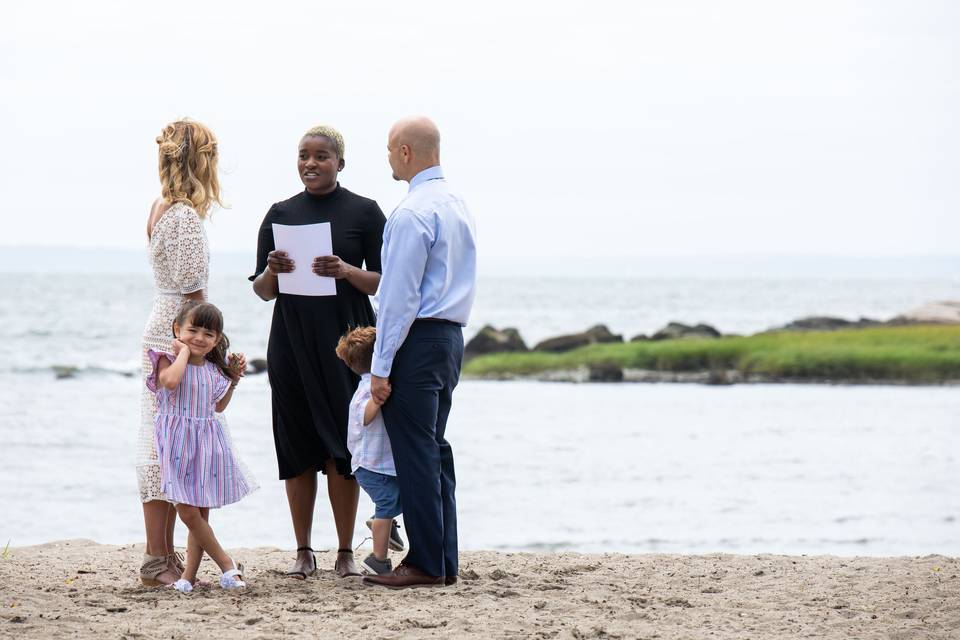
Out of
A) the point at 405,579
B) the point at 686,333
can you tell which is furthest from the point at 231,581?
the point at 686,333

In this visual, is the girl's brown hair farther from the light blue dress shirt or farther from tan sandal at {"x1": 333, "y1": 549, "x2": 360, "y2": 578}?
tan sandal at {"x1": 333, "y1": 549, "x2": 360, "y2": 578}

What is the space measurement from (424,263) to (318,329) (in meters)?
0.70

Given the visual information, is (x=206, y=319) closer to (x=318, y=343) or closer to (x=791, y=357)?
(x=318, y=343)

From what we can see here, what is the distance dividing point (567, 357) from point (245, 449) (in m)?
16.7

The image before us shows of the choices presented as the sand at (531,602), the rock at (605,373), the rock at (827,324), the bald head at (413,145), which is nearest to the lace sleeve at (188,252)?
the bald head at (413,145)

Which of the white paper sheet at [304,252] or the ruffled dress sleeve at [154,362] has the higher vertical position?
the white paper sheet at [304,252]

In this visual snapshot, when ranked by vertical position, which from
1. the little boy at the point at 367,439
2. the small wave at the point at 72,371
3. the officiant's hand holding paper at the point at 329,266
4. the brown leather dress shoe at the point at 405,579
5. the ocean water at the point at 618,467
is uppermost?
the officiant's hand holding paper at the point at 329,266

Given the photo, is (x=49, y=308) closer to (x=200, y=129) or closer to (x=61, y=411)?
(x=61, y=411)

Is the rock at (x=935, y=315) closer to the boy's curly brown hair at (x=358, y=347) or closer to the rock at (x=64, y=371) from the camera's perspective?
the rock at (x=64, y=371)

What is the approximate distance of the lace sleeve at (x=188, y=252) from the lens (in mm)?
5023

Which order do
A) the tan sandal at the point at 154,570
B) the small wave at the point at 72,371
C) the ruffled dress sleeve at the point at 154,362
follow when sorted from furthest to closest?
the small wave at the point at 72,371 < the tan sandal at the point at 154,570 < the ruffled dress sleeve at the point at 154,362

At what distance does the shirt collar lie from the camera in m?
5.06

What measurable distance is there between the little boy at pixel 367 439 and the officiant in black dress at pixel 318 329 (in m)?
0.15

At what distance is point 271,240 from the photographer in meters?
5.43
